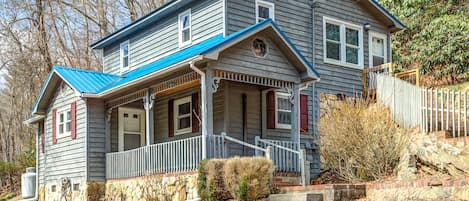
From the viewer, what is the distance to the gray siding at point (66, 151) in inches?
747

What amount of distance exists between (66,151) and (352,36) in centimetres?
1059

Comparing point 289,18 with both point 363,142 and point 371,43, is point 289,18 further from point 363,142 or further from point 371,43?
point 363,142

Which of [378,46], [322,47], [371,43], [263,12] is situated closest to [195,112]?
[263,12]

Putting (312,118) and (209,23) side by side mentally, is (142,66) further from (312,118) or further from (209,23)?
(312,118)

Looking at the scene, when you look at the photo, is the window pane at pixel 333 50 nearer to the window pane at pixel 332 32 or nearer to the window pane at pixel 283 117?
the window pane at pixel 332 32

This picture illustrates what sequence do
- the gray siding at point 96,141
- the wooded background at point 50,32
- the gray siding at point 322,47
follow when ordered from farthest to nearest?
1. the wooded background at point 50,32
2. the gray siding at point 322,47
3. the gray siding at point 96,141

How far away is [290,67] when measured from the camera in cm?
1589

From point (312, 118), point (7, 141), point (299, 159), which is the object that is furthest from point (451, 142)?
point (7, 141)

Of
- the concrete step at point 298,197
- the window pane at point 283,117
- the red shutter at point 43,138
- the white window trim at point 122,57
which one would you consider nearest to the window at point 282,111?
the window pane at point 283,117

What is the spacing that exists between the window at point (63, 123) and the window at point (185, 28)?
4624mm

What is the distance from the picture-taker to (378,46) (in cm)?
2170

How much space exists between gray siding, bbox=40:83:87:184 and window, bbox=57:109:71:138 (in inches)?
6.5

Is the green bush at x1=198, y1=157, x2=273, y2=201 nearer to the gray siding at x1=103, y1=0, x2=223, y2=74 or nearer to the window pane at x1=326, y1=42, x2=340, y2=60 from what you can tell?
the gray siding at x1=103, y1=0, x2=223, y2=74

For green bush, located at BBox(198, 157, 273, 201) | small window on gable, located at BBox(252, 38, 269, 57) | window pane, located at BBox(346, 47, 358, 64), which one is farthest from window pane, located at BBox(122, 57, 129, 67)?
green bush, located at BBox(198, 157, 273, 201)
